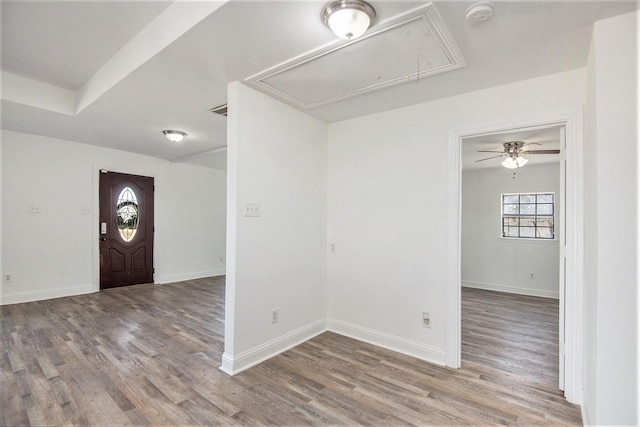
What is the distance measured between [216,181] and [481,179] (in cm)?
573

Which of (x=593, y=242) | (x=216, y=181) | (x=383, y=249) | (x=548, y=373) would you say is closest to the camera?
(x=593, y=242)

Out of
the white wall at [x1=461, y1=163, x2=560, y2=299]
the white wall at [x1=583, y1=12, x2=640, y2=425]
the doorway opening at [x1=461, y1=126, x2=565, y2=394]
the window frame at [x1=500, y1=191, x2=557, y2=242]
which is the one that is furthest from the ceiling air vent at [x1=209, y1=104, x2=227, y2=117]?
the window frame at [x1=500, y1=191, x2=557, y2=242]

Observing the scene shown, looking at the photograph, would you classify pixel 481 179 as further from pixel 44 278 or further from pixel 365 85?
pixel 44 278

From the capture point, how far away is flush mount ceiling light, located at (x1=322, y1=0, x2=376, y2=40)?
1.59 meters

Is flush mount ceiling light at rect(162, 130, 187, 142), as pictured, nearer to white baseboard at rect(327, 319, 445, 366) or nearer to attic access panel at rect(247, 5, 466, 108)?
attic access panel at rect(247, 5, 466, 108)

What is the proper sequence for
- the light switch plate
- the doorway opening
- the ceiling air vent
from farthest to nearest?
the doorway opening
the ceiling air vent
the light switch plate

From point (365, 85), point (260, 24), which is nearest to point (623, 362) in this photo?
point (365, 85)

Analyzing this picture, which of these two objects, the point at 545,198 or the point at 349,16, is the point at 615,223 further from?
the point at 545,198

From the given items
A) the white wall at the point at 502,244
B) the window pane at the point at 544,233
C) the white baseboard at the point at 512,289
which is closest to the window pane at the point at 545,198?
the white wall at the point at 502,244

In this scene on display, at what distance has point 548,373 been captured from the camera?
8.43 feet

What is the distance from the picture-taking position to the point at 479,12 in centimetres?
164

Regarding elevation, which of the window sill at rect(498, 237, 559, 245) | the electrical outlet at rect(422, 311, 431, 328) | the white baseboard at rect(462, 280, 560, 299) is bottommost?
the white baseboard at rect(462, 280, 560, 299)

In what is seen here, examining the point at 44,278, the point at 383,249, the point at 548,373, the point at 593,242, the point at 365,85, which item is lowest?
the point at 548,373

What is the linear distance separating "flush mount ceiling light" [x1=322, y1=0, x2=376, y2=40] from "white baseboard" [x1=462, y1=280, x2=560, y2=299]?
5671mm
